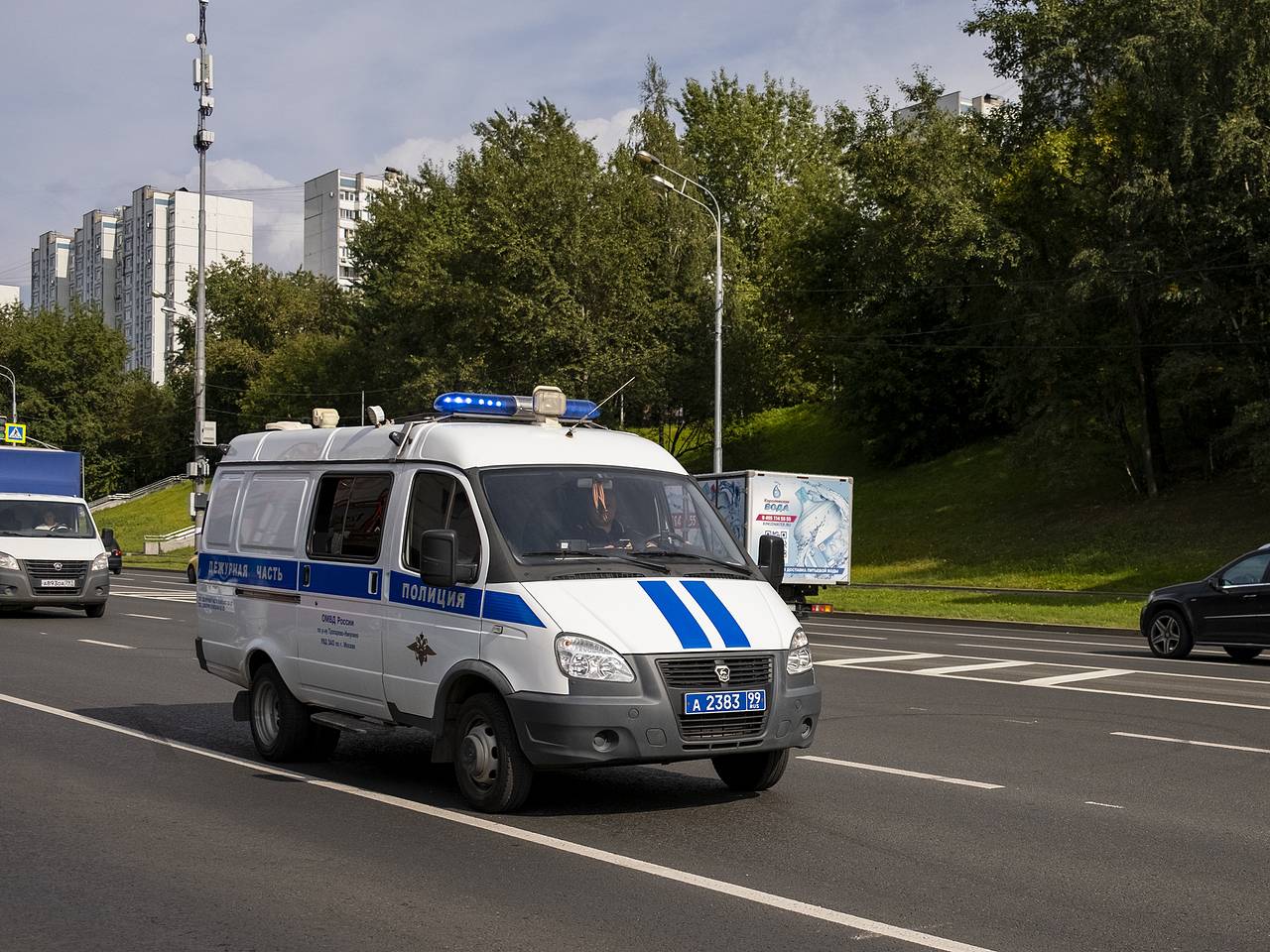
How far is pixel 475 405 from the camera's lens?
30.3 feet

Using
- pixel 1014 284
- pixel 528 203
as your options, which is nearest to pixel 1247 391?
pixel 1014 284

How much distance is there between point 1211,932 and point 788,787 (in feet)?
11.6

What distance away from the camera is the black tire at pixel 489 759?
25.4ft

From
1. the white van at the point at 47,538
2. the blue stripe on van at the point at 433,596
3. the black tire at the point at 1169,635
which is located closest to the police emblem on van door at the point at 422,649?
the blue stripe on van at the point at 433,596

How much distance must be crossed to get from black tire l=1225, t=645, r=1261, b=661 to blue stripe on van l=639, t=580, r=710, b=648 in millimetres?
14062

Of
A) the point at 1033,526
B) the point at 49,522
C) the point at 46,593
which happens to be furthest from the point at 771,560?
the point at 1033,526

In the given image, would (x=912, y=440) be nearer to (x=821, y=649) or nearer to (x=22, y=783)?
(x=821, y=649)

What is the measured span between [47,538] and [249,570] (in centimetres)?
1515

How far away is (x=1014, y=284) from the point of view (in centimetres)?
3966

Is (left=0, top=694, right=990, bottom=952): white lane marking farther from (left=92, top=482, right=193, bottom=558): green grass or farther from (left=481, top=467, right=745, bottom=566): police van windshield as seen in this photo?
(left=92, top=482, right=193, bottom=558): green grass

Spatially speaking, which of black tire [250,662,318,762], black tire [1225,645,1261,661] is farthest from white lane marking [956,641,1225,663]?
black tire [250,662,318,762]

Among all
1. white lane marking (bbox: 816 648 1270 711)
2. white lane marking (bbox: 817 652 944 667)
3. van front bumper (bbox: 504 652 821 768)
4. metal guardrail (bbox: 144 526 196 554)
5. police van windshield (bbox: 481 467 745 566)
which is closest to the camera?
van front bumper (bbox: 504 652 821 768)

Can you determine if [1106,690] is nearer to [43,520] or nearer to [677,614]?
[677,614]

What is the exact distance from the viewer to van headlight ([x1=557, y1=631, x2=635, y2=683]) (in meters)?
7.46
